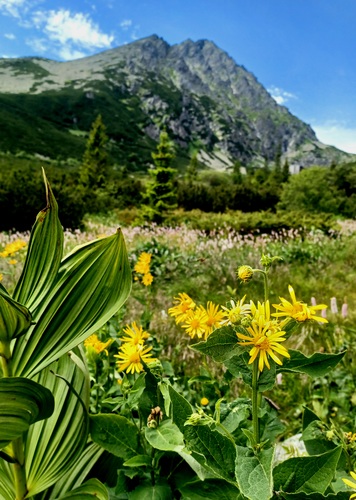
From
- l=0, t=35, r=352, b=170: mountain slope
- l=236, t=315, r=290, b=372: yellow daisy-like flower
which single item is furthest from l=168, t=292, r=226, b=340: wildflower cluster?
l=0, t=35, r=352, b=170: mountain slope

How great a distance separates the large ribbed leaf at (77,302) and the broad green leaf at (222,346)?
1.03 feet

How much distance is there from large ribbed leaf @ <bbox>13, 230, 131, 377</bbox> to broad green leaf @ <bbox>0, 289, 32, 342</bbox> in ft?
0.31

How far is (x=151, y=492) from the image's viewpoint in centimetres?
95

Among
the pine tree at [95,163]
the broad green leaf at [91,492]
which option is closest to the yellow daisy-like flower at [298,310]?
the broad green leaf at [91,492]

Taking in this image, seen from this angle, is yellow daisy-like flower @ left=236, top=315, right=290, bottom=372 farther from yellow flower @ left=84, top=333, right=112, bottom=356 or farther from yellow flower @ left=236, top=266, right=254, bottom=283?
yellow flower @ left=84, top=333, right=112, bottom=356

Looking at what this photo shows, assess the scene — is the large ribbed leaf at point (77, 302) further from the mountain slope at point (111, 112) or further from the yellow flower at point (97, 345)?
the mountain slope at point (111, 112)

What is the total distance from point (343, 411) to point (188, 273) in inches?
185

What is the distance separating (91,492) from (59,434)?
0.19 m

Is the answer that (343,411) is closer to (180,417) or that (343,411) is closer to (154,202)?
(180,417)

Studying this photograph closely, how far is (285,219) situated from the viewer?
14227 millimetres

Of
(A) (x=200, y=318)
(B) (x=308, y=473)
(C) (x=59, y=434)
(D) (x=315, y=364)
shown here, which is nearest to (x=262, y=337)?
(D) (x=315, y=364)

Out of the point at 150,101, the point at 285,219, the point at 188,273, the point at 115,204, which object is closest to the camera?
the point at 188,273

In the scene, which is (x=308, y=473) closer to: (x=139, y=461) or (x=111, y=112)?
(x=139, y=461)

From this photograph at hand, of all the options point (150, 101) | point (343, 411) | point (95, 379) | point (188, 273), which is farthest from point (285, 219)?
point (150, 101)
